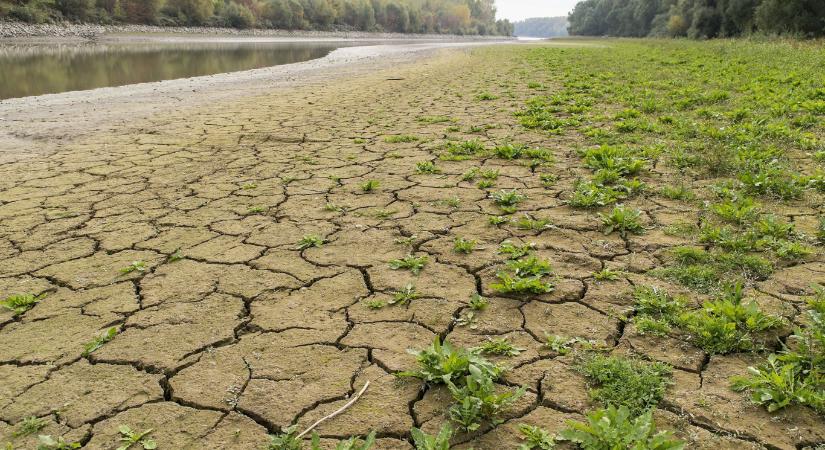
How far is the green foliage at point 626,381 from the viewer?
6.11ft

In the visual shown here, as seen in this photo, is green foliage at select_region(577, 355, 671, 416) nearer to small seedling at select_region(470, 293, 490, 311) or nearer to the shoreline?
small seedling at select_region(470, 293, 490, 311)

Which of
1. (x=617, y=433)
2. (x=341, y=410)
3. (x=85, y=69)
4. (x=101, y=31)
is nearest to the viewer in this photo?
(x=617, y=433)

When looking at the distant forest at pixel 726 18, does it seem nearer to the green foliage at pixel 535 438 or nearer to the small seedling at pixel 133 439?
the green foliage at pixel 535 438

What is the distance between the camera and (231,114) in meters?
8.69

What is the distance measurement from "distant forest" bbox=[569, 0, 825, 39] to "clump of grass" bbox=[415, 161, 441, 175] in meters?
22.7

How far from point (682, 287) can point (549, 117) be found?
4.61 meters

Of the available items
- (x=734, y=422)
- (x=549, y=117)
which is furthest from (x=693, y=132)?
(x=734, y=422)

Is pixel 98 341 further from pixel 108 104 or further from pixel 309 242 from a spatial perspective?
pixel 108 104

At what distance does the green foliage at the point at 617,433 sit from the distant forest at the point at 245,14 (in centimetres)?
4591

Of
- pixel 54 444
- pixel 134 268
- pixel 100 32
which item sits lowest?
pixel 54 444

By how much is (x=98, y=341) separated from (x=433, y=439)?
5.34 feet

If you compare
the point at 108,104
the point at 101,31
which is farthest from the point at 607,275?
the point at 101,31

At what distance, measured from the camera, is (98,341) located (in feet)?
7.81

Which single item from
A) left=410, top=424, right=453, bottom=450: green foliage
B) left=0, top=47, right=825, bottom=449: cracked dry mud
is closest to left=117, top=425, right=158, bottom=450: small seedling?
left=0, top=47, right=825, bottom=449: cracked dry mud
